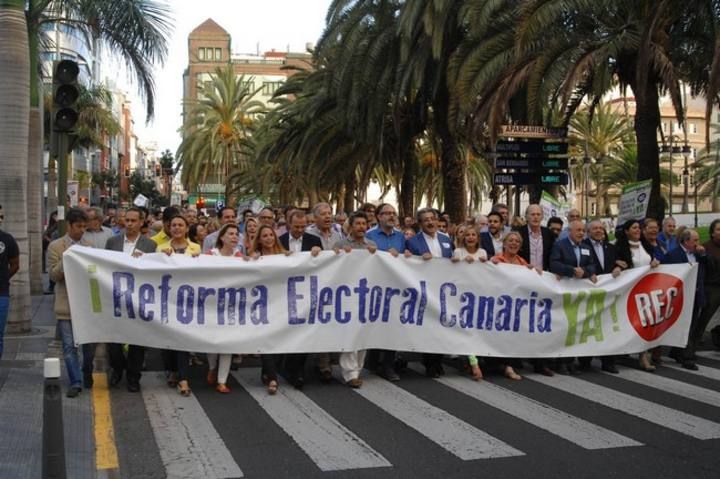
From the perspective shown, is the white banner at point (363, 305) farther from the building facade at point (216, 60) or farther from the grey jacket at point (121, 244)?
the building facade at point (216, 60)

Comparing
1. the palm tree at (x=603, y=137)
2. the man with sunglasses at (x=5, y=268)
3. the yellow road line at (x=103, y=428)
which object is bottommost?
the yellow road line at (x=103, y=428)

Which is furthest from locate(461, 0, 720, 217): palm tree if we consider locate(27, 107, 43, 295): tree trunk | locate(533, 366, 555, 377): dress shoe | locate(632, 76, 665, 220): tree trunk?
locate(27, 107, 43, 295): tree trunk

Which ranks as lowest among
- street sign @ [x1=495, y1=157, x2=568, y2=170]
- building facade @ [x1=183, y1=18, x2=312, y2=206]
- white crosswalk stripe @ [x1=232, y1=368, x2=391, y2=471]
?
white crosswalk stripe @ [x1=232, y1=368, x2=391, y2=471]

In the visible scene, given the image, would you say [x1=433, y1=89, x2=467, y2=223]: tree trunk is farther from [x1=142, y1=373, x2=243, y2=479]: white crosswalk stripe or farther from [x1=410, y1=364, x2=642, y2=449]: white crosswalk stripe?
[x1=142, y1=373, x2=243, y2=479]: white crosswalk stripe

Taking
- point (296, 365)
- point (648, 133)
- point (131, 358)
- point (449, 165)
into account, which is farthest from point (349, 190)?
point (131, 358)

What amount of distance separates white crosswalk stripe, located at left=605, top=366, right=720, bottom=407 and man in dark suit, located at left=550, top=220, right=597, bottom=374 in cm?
65

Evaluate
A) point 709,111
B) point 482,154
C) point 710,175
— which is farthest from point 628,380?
point 710,175

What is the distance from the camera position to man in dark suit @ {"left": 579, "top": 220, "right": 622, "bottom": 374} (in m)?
9.69

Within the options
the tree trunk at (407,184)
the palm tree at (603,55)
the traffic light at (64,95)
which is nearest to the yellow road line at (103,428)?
the traffic light at (64,95)

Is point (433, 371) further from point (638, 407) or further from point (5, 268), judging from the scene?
point (5, 268)

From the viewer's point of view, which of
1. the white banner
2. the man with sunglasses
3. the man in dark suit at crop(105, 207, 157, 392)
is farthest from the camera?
the man in dark suit at crop(105, 207, 157, 392)

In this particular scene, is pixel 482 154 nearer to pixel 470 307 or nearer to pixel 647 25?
pixel 647 25

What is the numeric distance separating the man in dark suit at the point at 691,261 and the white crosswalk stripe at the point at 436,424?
154 inches

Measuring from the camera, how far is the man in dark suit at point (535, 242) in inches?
398
